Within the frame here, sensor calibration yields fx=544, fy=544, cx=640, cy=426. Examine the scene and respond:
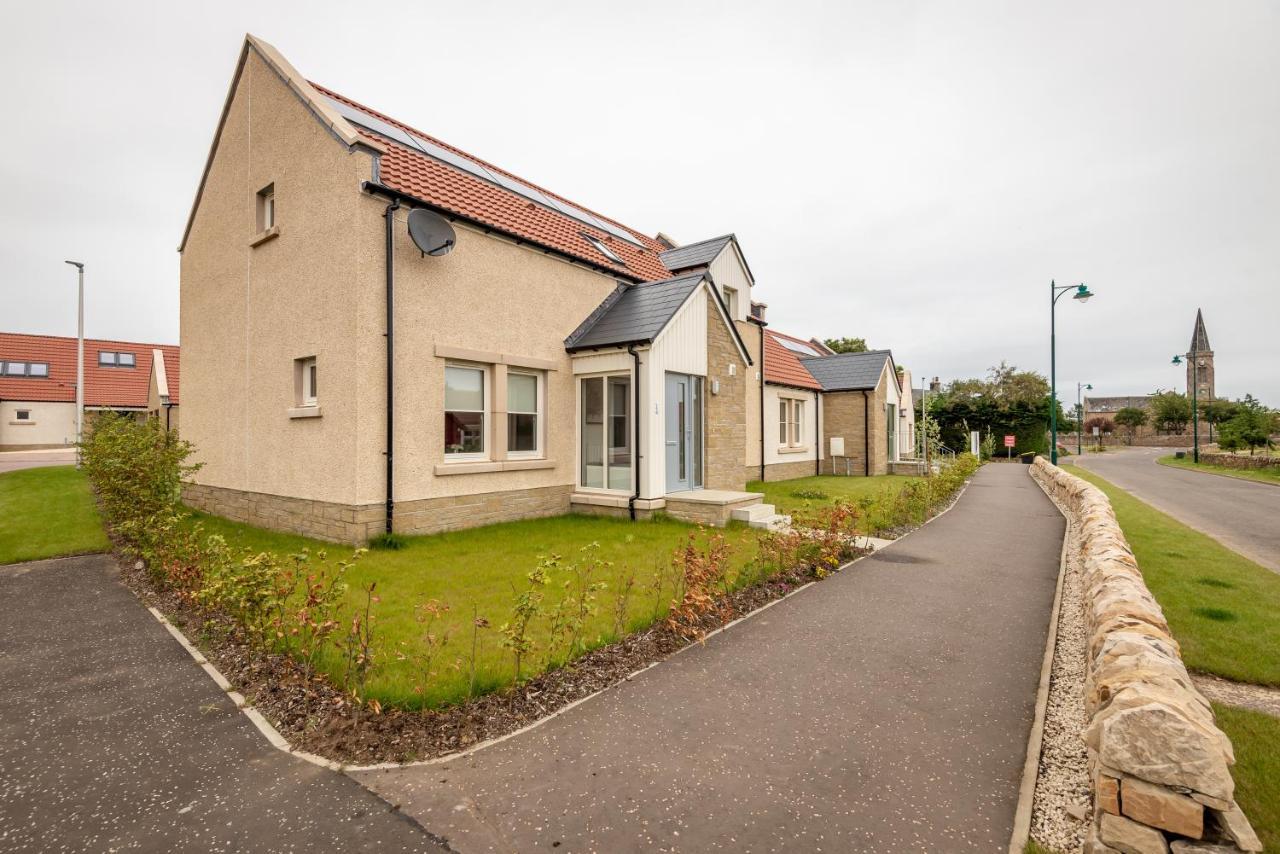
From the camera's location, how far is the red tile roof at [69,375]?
35.2m

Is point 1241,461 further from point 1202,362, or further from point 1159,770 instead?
point 1202,362

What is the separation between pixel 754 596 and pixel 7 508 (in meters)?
17.0

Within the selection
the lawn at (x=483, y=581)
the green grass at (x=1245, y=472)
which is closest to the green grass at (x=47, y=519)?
the lawn at (x=483, y=581)

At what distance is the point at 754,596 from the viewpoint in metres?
6.69

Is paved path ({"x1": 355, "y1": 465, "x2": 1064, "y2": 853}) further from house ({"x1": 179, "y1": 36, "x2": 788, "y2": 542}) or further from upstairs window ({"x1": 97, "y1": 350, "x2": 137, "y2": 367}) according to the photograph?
upstairs window ({"x1": 97, "y1": 350, "x2": 137, "y2": 367})

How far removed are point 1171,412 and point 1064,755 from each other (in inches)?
3616

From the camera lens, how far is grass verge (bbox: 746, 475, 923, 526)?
13695 mm

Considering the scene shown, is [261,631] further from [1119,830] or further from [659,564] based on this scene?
[1119,830]

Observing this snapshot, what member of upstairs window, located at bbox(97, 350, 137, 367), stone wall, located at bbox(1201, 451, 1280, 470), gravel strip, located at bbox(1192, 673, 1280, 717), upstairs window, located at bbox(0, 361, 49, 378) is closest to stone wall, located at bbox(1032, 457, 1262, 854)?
gravel strip, located at bbox(1192, 673, 1280, 717)

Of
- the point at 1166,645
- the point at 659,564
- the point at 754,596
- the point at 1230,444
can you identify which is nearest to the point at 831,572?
the point at 754,596

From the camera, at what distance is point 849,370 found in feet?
82.1

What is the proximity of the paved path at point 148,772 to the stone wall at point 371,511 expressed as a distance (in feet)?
10.7

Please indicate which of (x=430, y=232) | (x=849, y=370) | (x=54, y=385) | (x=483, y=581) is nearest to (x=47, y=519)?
(x=430, y=232)

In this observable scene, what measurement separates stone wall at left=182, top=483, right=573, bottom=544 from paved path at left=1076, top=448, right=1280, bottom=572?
11.8m
